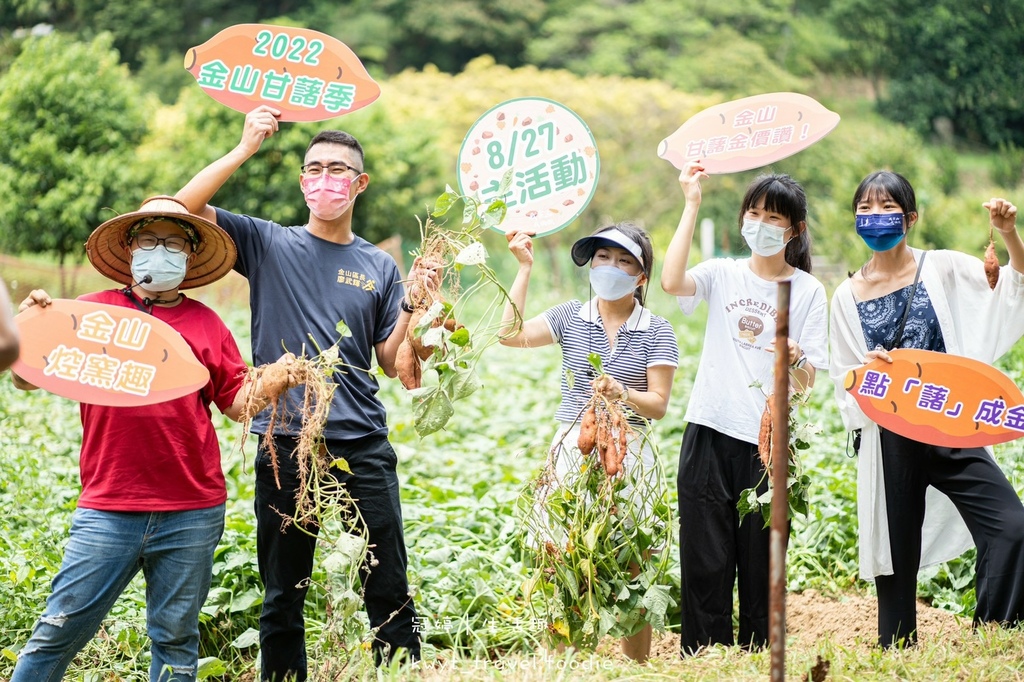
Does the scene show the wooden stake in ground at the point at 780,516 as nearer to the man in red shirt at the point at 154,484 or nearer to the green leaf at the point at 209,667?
the man in red shirt at the point at 154,484

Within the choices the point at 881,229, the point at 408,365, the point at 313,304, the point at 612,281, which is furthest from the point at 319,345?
the point at 881,229

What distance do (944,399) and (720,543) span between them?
82cm

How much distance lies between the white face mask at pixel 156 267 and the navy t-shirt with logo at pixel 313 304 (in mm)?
264

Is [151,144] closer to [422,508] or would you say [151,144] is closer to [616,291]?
[422,508]

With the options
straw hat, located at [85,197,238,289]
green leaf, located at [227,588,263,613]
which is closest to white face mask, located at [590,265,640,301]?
straw hat, located at [85,197,238,289]

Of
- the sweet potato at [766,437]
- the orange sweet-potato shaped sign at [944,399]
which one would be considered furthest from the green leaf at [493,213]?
the orange sweet-potato shaped sign at [944,399]

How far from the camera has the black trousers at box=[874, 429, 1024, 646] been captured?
2967mm

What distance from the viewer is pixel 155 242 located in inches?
104

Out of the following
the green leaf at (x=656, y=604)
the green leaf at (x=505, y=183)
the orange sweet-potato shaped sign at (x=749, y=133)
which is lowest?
the green leaf at (x=656, y=604)

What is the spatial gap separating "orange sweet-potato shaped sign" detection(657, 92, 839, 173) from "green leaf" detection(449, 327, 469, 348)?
96cm

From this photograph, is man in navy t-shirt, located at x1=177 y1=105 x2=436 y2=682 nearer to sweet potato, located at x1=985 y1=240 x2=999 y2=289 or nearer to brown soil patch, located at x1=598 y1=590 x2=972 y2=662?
brown soil patch, located at x1=598 y1=590 x2=972 y2=662

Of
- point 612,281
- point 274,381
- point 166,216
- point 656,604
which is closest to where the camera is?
point 274,381

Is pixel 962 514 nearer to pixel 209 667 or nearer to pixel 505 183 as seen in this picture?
pixel 505 183

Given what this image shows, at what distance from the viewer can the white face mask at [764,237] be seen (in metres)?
3.00
